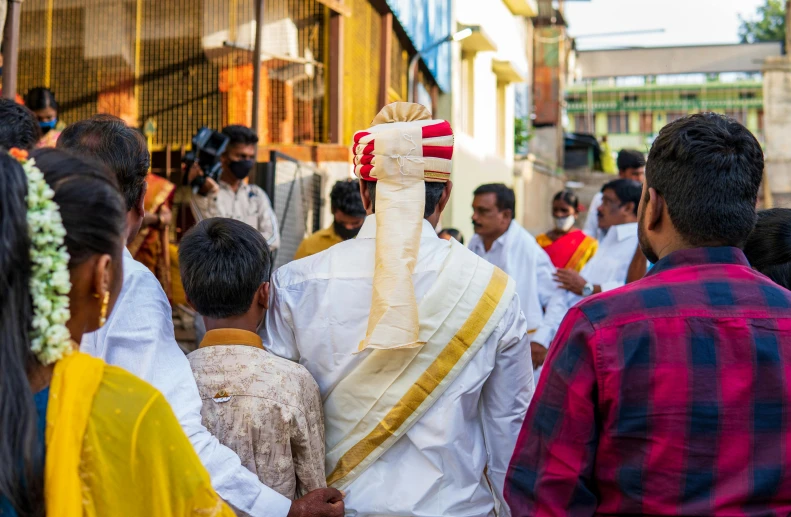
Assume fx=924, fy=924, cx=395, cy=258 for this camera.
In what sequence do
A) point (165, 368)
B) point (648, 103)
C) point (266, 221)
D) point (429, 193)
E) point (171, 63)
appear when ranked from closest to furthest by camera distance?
point (165, 368), point (429, 193), point (266, 221), point (171, 63), point (648, 103)

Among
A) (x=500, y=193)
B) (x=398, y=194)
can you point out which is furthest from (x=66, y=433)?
(x=500, y=193)

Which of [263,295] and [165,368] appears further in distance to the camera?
[263,295]

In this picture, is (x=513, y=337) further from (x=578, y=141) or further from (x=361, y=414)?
(x=578, y=141)

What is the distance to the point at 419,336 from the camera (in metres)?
2.67

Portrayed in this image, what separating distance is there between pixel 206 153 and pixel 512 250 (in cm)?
215

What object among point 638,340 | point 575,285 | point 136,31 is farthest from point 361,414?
point 136,31

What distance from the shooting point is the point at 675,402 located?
1900mm

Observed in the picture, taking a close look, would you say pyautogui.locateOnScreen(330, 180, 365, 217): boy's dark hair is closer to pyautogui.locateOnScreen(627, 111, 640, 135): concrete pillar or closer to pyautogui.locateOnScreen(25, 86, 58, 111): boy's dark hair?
pyautogui.locateOnScreen(25, 86, 58, 111): boy's dark hair

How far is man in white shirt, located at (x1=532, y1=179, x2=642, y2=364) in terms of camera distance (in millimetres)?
5922

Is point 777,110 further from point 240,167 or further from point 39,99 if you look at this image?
point 39,99

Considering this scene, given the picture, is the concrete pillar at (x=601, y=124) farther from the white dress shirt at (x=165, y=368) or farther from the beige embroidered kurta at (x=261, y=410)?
the white dress shirt at (x=165, y=368)

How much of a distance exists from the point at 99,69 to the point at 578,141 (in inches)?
748

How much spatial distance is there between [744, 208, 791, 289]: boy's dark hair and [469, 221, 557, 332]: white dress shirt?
11.1 feet

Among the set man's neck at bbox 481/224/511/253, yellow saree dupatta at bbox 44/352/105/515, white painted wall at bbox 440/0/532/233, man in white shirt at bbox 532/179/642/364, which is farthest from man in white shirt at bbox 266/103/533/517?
white painted wall at bbox 440/0/532/233
